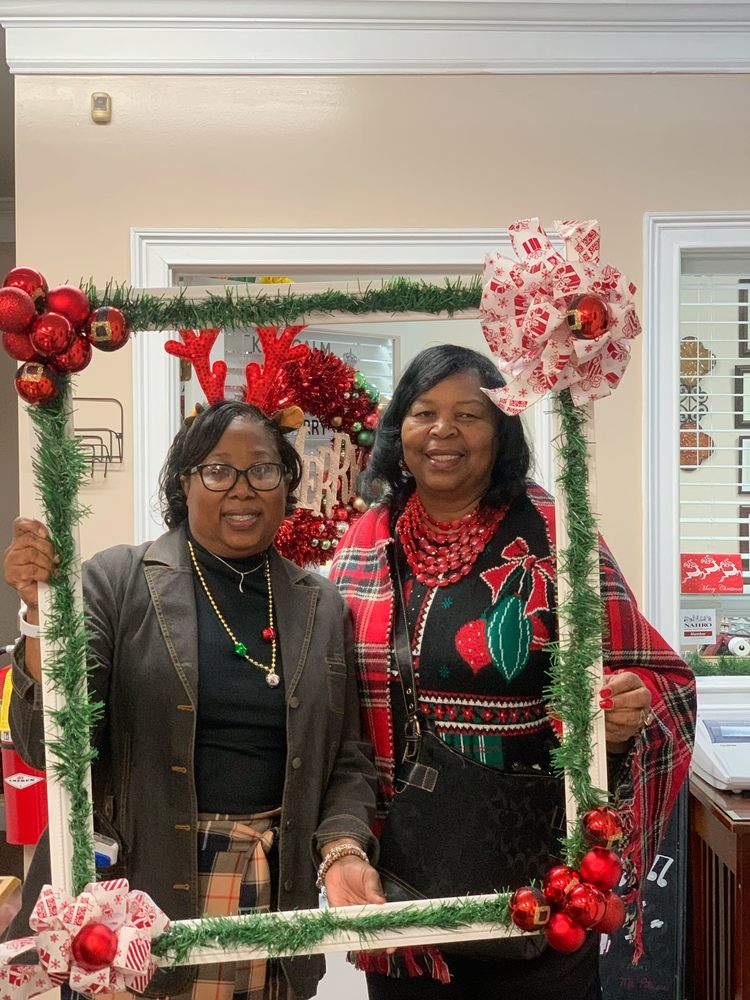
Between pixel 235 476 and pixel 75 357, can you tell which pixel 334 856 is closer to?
pixel 235 476

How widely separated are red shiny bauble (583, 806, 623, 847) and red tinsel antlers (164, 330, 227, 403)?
0.71 meters

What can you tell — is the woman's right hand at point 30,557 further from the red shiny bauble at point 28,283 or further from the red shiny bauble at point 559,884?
the red shiny bauble at point 559,884

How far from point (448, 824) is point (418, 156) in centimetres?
202

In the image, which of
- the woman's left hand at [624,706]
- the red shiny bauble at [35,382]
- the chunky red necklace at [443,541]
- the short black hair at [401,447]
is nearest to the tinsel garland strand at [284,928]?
the woman's left hand at [624,706]

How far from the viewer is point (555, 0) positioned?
2617 millimetres

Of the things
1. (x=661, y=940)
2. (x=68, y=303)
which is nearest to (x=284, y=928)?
(x=68, y=303)

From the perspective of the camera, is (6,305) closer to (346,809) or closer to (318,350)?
(318,350)

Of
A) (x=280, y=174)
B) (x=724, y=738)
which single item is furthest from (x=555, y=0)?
(x=724, y=738)

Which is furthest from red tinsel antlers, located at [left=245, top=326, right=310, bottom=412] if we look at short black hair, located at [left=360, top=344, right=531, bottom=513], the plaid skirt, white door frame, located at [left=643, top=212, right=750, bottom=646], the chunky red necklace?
white door frame, located at [left=643, top=212, right=750, bottom=646]

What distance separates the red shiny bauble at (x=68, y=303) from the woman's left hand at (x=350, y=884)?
29.0 inches

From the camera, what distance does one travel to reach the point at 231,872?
3.81 ft

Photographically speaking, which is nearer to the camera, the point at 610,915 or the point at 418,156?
the point at 610,915

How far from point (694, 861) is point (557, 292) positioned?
189 centimetres

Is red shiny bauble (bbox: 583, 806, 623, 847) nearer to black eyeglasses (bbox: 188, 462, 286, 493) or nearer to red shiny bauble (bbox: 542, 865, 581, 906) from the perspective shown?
red shiny bauble (bbox: 542, 865, 581, 906)
